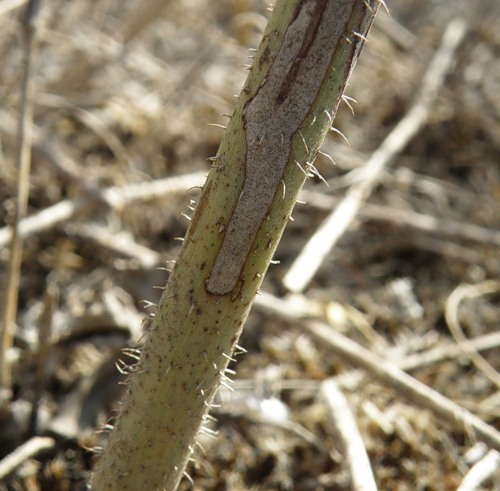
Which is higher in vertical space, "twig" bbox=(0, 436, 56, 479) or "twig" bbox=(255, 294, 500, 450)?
"twig" bbox=(255, 294, 500, 450)

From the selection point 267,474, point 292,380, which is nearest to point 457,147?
point 292,380

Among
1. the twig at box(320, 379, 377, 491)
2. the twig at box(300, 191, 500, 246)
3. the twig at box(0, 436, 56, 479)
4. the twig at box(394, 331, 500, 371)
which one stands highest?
the twig at box(300, 191, 500, 246)

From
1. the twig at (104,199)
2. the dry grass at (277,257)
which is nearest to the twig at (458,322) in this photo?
the dry grass at (277,257)

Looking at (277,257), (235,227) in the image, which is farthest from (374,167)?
(235,227)

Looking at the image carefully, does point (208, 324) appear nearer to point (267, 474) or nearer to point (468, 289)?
point (267, 474)

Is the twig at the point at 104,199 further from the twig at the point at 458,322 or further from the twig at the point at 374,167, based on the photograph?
the twig at the point at 458,322

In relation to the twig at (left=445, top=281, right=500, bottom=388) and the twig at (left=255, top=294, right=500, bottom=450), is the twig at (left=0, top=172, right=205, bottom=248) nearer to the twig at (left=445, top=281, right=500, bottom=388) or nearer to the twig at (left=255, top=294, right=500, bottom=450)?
the twig at (left=255, top=294, right=500, bottom=450)

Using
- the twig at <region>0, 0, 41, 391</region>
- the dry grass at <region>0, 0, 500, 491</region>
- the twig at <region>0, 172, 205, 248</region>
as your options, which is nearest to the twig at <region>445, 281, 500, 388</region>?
the dry grass at <region>0, 0, 500, 491</region>
